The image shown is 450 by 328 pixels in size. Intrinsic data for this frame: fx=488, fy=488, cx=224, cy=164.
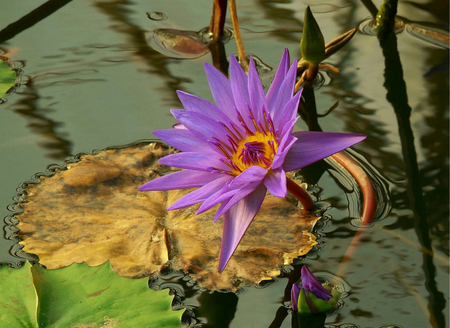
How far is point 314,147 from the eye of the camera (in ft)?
4.12

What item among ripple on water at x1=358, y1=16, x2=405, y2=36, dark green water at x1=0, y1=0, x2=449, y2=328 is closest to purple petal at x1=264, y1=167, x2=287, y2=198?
dark green water at x1=0, y1=0, x2=449, y2=328

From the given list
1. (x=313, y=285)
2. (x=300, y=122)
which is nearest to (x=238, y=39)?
(x=300, y=122)

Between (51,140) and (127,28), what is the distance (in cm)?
81

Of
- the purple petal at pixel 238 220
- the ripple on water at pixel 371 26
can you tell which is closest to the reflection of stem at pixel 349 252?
the purple petal at pixel 238 220

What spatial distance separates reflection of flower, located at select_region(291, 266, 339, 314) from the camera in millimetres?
1231

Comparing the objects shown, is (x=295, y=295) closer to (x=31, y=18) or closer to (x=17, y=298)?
(x=17, y=298)

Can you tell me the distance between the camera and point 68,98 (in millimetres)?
2004

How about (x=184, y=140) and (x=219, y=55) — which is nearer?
(x=184, y=140)

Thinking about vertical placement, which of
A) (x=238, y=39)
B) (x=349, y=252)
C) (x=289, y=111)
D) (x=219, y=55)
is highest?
(x=289, y=111)

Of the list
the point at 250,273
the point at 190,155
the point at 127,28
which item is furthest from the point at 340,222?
the point at 127,28

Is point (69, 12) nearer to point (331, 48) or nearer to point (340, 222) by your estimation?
point (331, 48)

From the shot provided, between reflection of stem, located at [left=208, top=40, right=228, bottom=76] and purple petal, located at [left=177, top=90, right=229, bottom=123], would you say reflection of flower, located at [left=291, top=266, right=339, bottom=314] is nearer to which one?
purple petal, located at [left=177, top=90, right=229, bottom=123]

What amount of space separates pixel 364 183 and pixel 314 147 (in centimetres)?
42

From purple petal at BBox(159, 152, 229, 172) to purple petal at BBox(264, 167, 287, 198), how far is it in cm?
15
